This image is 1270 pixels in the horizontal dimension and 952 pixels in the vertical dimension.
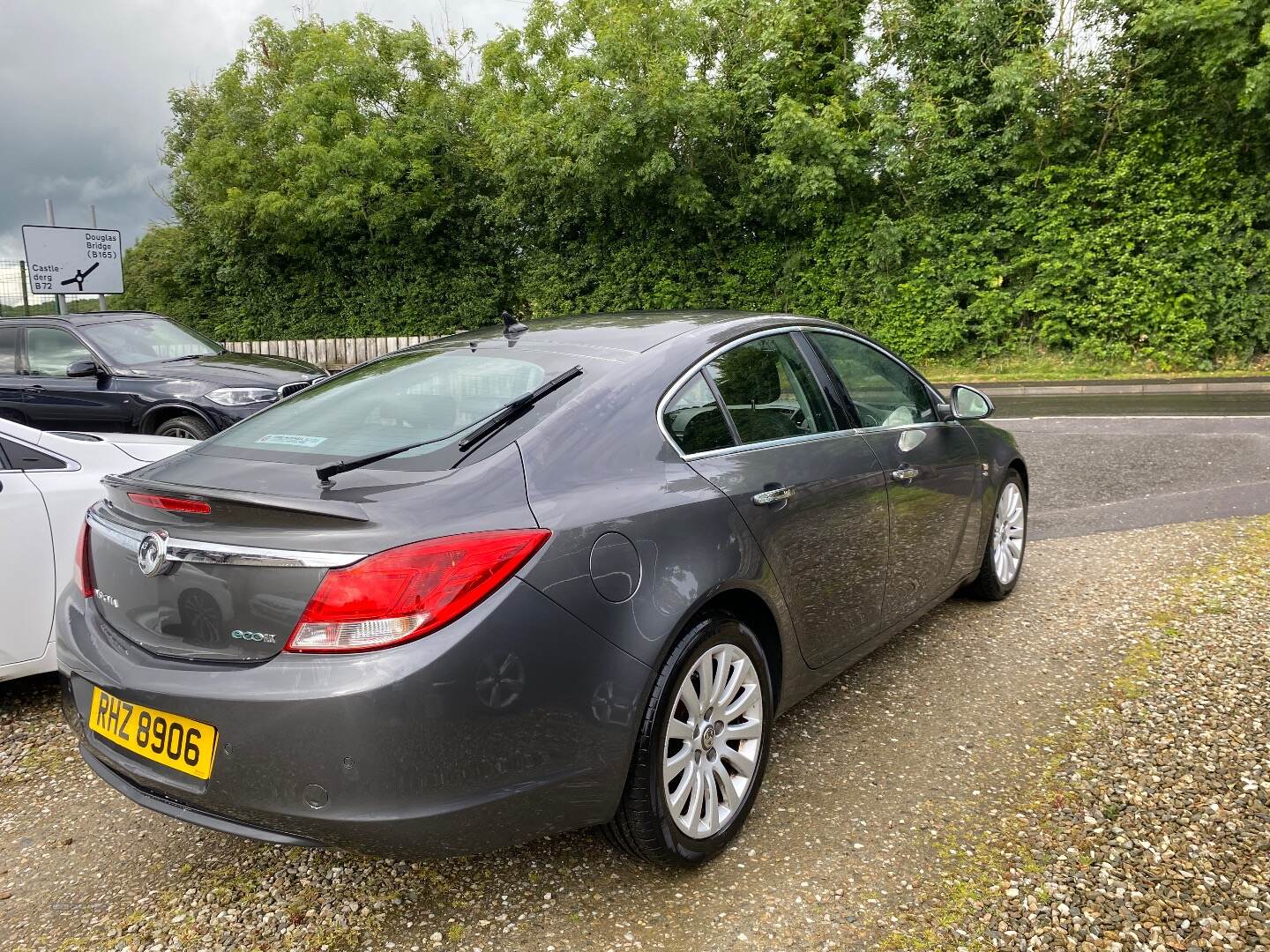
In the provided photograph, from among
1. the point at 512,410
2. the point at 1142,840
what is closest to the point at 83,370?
the point at 512,410

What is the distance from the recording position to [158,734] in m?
2.19

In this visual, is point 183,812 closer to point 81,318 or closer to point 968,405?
point 968,405

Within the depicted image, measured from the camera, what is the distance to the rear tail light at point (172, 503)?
7.38 ft

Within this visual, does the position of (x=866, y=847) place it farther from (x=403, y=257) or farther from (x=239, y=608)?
(x=403, y=257)

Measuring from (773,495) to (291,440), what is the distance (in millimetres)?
1419

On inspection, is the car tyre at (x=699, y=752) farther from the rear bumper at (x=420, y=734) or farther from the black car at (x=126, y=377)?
the black car at (x=126, y=377)

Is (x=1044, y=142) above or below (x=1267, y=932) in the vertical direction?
above

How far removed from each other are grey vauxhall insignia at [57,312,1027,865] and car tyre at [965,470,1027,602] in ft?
5.50

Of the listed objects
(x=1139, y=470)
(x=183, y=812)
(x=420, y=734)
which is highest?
(x=420, y=734)

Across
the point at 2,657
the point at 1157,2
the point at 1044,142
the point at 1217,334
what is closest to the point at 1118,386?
the point at 1217,334

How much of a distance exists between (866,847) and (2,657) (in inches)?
127

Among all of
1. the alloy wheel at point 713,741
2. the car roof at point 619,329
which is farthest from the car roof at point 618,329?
the alloy wheel at point 713,741

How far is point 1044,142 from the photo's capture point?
14766 mm

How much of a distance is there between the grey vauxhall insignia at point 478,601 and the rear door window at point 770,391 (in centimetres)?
2
